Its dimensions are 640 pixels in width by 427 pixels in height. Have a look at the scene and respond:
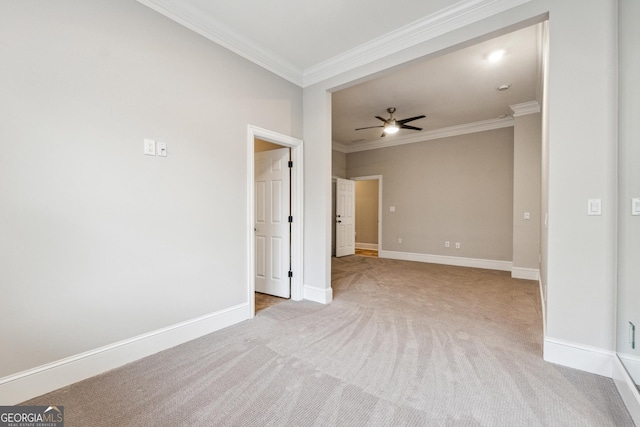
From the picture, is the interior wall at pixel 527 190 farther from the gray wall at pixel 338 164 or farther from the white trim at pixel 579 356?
the gray wall at pixel 338 164

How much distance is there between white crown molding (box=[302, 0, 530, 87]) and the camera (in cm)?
231

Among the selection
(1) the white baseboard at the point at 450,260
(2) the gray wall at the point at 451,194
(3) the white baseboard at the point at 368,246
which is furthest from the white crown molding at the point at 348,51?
(3) the white baseboard at the point at 368,246

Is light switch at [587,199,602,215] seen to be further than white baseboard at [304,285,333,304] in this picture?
No

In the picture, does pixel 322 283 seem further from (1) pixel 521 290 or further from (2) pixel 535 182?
(2) pixel 535 182

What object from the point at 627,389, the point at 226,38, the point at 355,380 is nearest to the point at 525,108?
the point at 627,389

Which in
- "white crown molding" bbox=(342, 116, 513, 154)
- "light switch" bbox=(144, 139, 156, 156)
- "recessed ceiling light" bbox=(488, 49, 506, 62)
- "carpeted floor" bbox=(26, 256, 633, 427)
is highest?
"recessed ceiling light" bbox=(488, 49, 506, 62)

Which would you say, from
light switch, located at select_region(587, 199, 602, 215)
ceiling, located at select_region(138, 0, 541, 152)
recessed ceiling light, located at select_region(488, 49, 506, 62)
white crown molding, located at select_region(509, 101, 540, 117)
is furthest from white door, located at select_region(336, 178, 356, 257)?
light switch, located at select_region(587, 199, 602, 215)

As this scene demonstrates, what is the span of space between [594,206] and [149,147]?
3331 millimetres

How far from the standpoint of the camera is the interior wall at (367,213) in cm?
862

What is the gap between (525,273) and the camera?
4.71 meters

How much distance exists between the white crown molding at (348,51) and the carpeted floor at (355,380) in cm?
282

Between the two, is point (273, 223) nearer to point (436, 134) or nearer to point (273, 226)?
point (273, 226)

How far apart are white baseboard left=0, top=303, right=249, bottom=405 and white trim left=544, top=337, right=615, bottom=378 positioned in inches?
109

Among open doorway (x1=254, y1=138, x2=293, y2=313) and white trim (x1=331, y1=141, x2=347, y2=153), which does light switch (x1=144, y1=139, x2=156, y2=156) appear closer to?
open doorway (x1=254, y1=138, x2=293, y2=313)
